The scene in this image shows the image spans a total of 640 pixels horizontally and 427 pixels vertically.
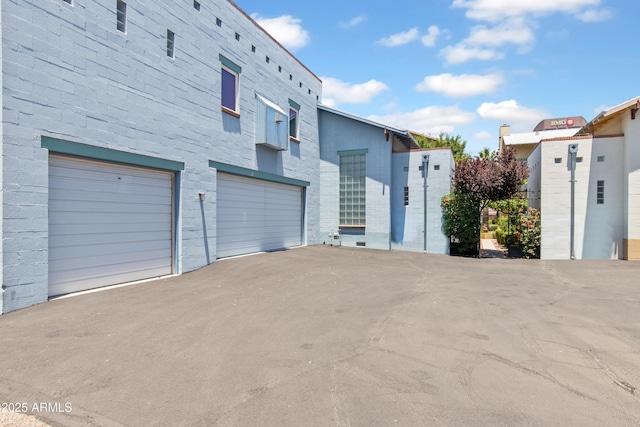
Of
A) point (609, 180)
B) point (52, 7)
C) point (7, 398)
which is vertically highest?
point (52, 7)

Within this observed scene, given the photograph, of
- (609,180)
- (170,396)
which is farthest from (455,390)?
(609,180)

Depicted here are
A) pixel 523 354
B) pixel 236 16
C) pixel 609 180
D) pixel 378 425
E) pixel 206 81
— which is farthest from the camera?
pixel 609 180

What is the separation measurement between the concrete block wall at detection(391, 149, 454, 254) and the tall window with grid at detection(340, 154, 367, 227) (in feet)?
4.54

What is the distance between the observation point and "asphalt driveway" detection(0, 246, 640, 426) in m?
3.26

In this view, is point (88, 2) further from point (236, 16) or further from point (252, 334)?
point (252, 334)

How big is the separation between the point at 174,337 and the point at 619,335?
20.4 ft

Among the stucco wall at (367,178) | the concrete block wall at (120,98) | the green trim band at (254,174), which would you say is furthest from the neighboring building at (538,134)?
the concrete block wall at (120,98)

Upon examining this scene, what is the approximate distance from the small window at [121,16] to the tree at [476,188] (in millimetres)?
11930

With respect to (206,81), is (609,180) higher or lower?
lower

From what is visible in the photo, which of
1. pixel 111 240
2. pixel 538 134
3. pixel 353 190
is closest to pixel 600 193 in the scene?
pixel 353 190

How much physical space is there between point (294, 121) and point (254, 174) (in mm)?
4162

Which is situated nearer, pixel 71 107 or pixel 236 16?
pixel 71 107

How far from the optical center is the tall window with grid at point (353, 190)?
1702 centimetres

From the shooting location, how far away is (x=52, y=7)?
21.7ft
